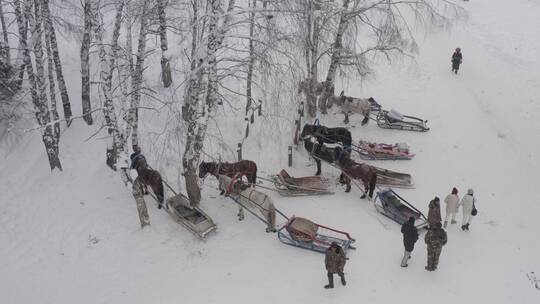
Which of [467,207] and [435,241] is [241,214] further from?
[467,207]

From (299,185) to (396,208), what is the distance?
263 centimetres

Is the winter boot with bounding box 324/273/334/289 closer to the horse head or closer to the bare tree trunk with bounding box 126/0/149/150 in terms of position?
the horse head

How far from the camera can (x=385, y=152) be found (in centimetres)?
1448

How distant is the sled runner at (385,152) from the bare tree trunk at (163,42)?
6.27 metres

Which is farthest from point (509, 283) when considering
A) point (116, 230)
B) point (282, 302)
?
point (116, 230)

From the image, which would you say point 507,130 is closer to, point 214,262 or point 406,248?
point 406,248

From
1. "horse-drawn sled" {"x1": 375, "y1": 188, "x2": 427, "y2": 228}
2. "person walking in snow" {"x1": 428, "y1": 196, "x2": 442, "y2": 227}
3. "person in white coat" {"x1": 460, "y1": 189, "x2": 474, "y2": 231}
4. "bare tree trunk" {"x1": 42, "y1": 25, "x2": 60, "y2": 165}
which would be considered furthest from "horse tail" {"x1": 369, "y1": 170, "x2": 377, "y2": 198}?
"bare tree trunk" {"x1": 42, "y1": 25, "x2": 60, "y2": 165}

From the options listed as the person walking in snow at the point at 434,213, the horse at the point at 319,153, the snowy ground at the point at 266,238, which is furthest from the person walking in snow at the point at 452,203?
the horse at the point at 319,153

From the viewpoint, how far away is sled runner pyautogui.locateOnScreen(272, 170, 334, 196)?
12.6 metres

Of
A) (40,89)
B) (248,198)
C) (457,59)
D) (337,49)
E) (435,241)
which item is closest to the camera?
(435,241)

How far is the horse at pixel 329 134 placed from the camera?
14.3 m

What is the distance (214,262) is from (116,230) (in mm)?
2814

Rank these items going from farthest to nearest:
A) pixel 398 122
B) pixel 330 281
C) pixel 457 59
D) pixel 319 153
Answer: pixel 457 59
pixel 398 122
pixel 319 153
pixel 330 281

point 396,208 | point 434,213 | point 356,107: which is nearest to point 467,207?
point 434,213
